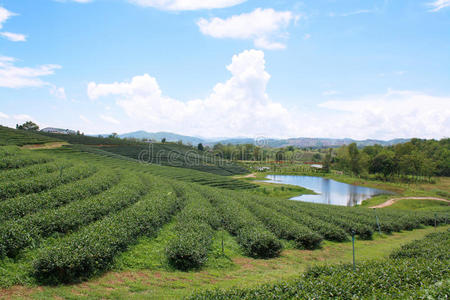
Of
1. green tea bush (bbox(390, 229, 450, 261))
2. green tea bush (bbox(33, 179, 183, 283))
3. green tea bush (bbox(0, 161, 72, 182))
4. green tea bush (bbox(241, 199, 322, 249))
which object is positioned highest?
green tea bush (bbox(0, 161, 72, 182))

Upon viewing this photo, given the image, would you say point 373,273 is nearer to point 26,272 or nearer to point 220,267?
point 220,267

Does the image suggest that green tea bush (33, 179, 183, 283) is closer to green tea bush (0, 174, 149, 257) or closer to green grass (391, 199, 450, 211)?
green tea bush (0, 174, 149, 257)

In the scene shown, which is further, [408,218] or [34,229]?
[408,218]

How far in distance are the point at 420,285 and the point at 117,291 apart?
10.6 meters

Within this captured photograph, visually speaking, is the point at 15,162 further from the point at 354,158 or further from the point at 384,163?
the point at 354,158

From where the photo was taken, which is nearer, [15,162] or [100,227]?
[100,227]

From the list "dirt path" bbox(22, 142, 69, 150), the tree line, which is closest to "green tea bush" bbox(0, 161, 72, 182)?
"dirt path" bbox(22, 142, 69, 150)

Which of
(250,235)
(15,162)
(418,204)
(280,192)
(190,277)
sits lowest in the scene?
(418,204)

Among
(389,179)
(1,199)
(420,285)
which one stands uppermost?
(1,199)

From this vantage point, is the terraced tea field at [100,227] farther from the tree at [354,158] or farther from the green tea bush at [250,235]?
the tree at [354,158]

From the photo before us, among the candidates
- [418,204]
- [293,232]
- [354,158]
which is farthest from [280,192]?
[354,158]

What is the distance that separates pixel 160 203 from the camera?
1908 cm

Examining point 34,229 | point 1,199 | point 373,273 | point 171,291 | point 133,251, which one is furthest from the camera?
point 1,199

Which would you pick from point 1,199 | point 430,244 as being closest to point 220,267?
point 430,244
